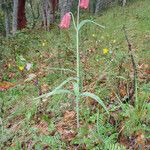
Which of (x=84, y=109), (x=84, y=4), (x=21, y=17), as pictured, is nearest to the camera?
(x=84, y=4)

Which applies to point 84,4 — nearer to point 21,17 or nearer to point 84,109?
point 84,109

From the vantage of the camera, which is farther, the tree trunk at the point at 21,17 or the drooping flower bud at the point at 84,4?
the tree trunk at the point at 21,17

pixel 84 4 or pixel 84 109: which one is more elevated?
pixel 84 4

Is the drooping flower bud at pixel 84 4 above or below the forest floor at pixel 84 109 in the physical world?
above

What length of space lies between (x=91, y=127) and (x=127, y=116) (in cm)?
44

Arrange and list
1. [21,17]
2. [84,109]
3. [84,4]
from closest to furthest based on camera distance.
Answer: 1. [84,4]
2. [84,109]
3. [21,17]

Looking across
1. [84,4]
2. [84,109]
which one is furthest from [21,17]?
[84,4]

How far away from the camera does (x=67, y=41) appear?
8.70 meters

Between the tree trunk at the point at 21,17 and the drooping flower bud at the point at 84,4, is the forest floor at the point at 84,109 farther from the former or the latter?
the tree trunk at the point at 21,17

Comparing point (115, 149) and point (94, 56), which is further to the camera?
point (94, 56)

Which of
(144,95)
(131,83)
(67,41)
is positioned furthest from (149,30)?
(144,95)

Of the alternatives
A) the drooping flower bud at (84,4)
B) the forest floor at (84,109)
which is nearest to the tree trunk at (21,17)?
the forest floor at (84,109)

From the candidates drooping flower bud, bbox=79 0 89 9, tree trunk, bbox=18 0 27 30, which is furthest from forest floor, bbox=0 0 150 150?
tree trunk, bbox=18 0 27 30

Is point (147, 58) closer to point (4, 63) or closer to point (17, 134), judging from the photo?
point (17, 134)
